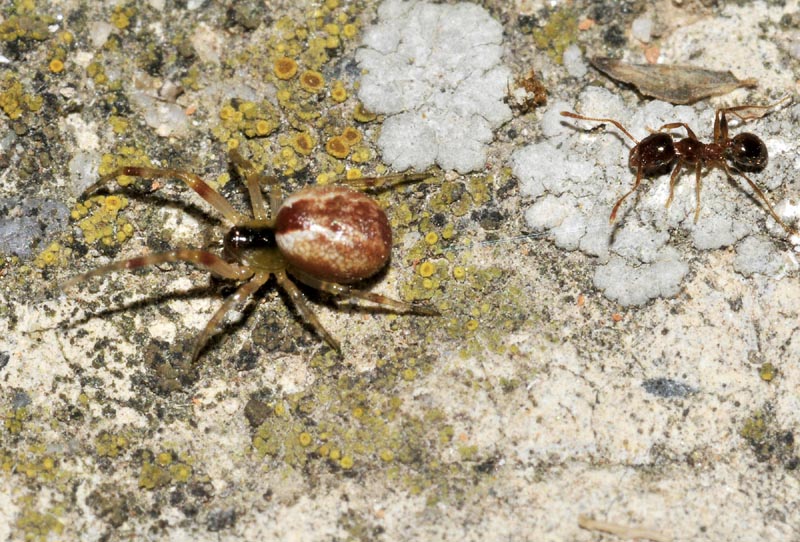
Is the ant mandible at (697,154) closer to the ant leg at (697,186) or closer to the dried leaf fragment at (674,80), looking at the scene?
the ant leg at (697,186)

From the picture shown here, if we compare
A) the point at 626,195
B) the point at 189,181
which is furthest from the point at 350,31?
the point at 626,195

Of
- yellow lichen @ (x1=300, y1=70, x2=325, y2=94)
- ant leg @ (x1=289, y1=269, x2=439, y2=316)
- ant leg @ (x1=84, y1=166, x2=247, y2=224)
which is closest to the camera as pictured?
ant leg @ (x1=289, y1=269, x2=439, y2=316)

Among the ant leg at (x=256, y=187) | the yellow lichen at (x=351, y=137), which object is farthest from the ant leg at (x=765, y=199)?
the ant leg at (x=256, y=187)

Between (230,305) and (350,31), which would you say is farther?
(350,31)

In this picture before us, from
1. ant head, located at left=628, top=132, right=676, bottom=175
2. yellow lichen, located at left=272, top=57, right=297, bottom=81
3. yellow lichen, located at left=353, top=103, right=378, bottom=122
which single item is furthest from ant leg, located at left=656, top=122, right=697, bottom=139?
yellow lichen, located at left=272, top=57, right=297, bottom=81

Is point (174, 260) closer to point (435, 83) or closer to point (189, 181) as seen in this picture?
point (189, 181)

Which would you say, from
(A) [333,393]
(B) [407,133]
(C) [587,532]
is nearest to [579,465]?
(C) [587,532]

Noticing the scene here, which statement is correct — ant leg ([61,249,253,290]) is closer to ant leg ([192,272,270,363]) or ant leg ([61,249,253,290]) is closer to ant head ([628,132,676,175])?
ant leg ([192,272,270,363])
